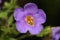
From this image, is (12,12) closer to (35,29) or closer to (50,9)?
(35,29)

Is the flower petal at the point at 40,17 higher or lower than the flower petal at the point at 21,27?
higher

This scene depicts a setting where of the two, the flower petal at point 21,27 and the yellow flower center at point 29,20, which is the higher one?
the yellow flower center at point 29,20

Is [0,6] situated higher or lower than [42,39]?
higher

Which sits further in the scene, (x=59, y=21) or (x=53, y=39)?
(x=59, y=21)

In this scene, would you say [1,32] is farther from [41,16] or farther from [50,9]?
[50,9]

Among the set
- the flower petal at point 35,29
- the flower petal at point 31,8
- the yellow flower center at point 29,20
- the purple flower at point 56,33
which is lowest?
the purple flower at point 56,33

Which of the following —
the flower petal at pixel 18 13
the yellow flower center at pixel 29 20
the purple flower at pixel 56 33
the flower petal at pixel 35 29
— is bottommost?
the purple flower at pixel 56 33

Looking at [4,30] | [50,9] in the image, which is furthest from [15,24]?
[50,9]
